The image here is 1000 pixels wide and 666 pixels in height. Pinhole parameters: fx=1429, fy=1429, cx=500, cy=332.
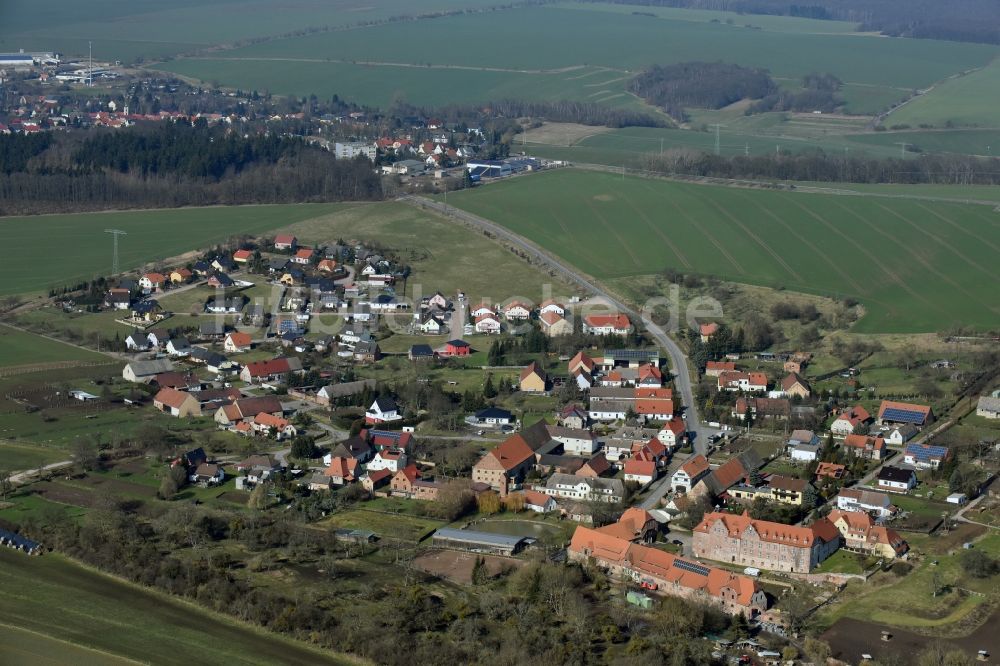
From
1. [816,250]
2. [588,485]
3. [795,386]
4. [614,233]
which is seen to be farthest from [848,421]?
[614,233]

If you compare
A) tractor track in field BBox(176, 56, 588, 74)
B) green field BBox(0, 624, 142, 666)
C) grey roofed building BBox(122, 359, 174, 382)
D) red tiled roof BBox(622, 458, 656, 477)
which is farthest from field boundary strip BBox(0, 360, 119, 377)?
tractor track in field BBox(176, 56, 588, 74)

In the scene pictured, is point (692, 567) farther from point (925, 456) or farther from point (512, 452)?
point (925, 456)

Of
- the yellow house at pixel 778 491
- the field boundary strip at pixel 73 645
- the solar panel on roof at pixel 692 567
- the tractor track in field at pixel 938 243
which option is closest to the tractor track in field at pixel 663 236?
the tractor track in field at pixel 938 243

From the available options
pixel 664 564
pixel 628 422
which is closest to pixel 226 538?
pixel 664 564

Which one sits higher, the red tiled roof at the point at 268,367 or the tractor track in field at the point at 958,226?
the tractor track in field at the point at 958,226

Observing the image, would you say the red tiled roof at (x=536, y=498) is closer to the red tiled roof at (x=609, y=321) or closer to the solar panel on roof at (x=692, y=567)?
the solar panel on roof at (x=692, y=567)

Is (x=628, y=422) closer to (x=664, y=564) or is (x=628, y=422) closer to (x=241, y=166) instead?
(x=664, y=564)
